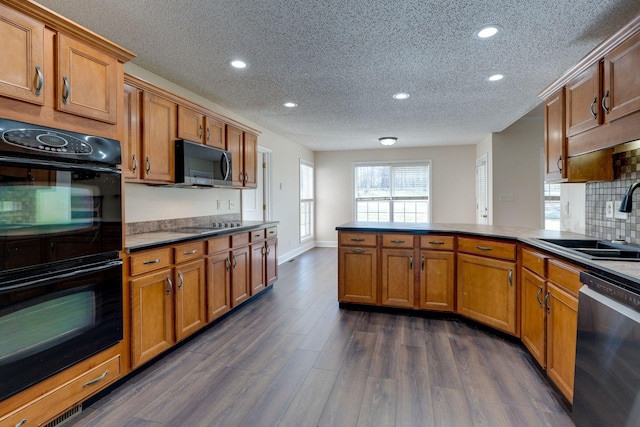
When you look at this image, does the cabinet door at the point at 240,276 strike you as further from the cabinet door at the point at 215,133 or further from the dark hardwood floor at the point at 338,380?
the cabinet door at the point at 215,133

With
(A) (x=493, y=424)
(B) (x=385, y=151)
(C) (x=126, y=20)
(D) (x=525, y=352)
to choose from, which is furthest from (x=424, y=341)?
(B) (x=385, y=151)

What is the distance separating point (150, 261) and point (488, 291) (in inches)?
107

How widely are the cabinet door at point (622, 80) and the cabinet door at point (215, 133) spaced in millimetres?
3150

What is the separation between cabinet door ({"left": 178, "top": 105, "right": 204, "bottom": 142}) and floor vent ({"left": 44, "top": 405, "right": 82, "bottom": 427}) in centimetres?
212

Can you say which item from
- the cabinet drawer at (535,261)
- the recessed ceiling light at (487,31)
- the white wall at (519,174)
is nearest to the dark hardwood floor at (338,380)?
the cabinet drawer at (535,261)

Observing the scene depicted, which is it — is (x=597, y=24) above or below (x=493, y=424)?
above

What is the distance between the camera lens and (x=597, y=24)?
7.14ft

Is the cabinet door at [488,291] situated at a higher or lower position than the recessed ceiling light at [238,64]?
lower

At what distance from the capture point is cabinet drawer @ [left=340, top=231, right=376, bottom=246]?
336 cm

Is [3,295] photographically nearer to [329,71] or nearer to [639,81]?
[329,71]

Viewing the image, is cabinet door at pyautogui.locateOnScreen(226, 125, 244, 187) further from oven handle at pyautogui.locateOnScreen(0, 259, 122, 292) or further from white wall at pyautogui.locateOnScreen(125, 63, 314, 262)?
oven handle at pyautogui.locateOnScreen(0, 259, 122, 292)

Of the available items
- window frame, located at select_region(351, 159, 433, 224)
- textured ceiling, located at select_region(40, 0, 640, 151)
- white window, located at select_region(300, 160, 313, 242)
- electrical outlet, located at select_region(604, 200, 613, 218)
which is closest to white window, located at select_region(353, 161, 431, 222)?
window frame, located at select_region(351, 159, 433, 224)

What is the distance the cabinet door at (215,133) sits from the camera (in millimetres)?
3324

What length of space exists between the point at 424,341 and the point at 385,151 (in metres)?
5.40
